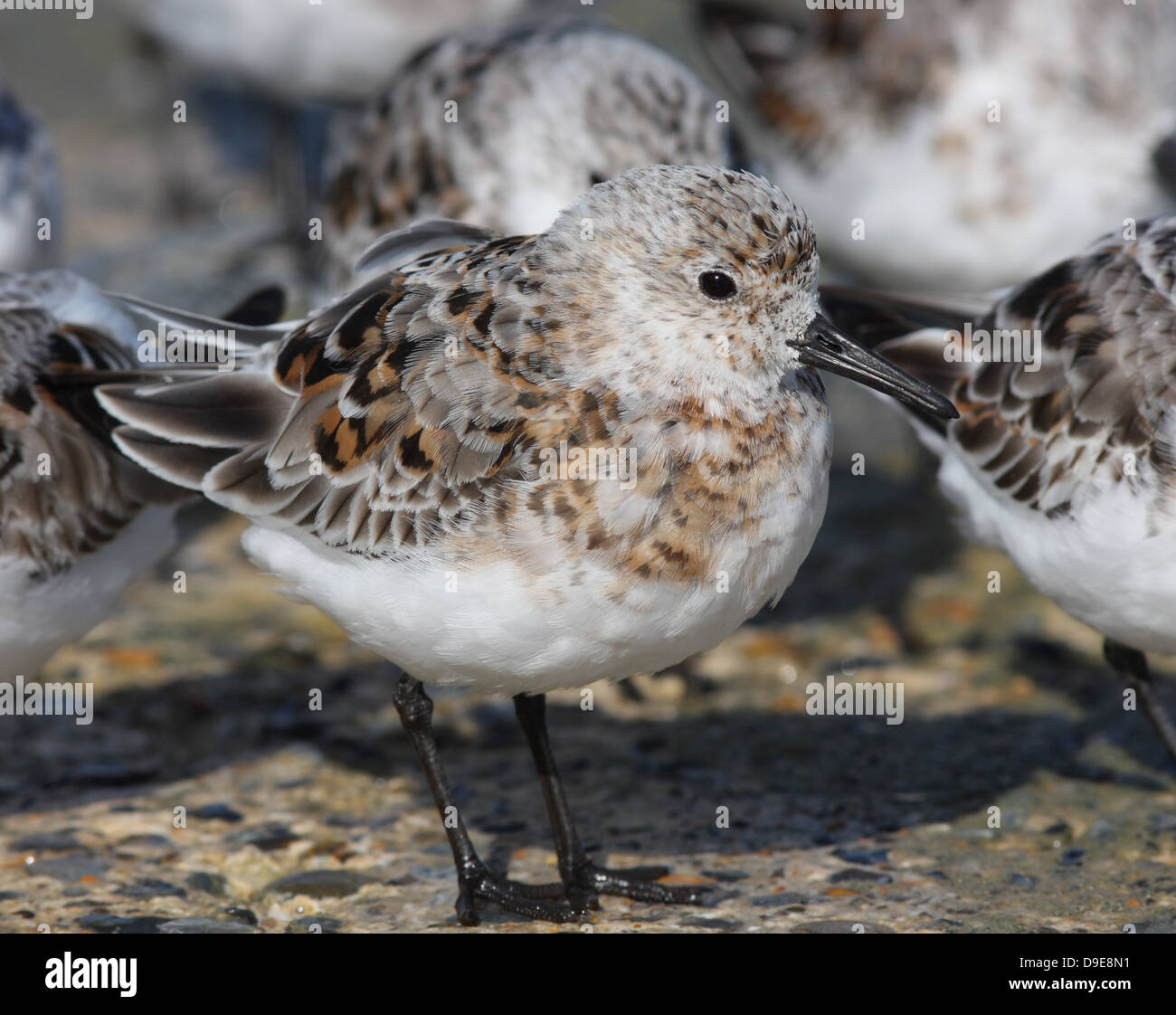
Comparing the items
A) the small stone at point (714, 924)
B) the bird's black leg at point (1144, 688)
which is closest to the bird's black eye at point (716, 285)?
the small stone at point (714, 924)

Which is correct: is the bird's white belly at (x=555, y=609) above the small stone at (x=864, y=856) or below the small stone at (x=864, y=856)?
above

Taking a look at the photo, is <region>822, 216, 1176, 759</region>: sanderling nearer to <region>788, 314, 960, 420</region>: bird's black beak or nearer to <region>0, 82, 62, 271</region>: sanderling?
<region>788, 314, 960, 420</region>: bird's black beak

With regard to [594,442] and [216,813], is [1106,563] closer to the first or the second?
[594,442]

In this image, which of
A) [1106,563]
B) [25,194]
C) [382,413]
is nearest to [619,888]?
[382,413]

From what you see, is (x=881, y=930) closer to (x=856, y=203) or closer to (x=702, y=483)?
(x=702, y=483)

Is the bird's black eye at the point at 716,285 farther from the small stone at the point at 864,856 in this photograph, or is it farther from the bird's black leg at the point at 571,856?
the small stone at the point at 864,856
